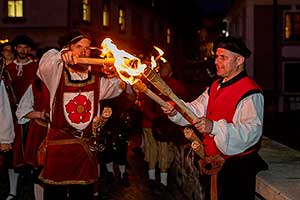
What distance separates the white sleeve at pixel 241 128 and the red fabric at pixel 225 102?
6cm

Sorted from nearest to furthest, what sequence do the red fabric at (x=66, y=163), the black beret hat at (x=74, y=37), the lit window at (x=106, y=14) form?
the black beret hat at (x=74, y=37)
the red fabric at (x=66, y=163)
the lit window at (x=106, y=14)

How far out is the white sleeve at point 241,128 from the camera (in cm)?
417

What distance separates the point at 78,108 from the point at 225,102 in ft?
5.38

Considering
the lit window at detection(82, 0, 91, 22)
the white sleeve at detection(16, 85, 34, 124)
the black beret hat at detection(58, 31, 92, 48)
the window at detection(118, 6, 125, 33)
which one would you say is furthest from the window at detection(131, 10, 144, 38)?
the black beret hat at detection(58, 31, 92, 48)

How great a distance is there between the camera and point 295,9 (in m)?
29.0

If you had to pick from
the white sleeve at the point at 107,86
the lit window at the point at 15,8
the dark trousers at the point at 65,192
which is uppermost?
the lit window at the point at 15,8

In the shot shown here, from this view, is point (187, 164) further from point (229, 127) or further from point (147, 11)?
point (147, 11)

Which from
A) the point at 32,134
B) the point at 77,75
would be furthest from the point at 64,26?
the point at 77,75

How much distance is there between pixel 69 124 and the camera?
5.68 meters

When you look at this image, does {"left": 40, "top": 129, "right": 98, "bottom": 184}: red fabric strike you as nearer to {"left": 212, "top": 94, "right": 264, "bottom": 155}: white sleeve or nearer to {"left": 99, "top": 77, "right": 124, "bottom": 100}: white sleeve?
{"left": 99, "top": 77, "right": 124, "bottom": 100}: white sleeve

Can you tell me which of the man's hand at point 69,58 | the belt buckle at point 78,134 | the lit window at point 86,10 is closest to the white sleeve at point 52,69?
the belt buckle at point 78,134

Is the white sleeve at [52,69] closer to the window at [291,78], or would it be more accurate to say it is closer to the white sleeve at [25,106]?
the white sleeve at [25,106]

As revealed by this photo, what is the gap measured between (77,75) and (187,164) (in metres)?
3.38

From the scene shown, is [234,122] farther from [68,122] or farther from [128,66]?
[68,122]
